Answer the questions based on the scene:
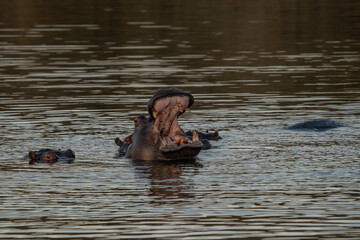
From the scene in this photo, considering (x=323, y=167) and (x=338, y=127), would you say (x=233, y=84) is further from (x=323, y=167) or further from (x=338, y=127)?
(x=323, y=167)

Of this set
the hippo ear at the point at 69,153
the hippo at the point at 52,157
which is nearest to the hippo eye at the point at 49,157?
the hippo at the point at 52,157

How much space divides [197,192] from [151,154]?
2302 millimetres

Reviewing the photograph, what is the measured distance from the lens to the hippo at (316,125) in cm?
1466

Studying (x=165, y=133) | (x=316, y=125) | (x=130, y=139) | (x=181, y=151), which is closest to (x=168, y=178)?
(x=181, y=151)

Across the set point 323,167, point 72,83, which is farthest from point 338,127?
point 72,83

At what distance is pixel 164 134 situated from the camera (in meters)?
12.9

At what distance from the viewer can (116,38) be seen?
30859mm

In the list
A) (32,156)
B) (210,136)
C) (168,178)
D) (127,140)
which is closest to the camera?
(168,178)

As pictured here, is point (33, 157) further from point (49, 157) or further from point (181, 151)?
point (181, 151)

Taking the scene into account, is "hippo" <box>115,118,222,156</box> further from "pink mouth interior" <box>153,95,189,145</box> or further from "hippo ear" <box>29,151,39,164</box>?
"hippo ear" <box>29,151,39,164</box>

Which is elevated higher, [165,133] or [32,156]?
[165,133]

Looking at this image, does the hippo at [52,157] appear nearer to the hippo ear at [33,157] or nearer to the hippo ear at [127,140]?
the hippo ear at [33,157]

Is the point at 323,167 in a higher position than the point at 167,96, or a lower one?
lower

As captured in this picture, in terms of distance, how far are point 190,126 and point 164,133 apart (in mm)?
2749
